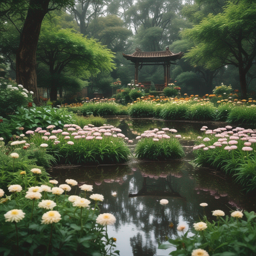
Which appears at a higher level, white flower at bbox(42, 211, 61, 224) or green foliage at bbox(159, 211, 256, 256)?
white flower at bbox(42, 211, 61, 224)

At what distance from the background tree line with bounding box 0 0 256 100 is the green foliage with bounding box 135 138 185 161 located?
555cm

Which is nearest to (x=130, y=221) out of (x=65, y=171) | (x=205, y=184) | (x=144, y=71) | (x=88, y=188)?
(x=88, y=188)

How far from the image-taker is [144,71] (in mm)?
33844

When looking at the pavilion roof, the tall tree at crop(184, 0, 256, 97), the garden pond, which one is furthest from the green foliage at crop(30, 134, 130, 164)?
the pavilion roof

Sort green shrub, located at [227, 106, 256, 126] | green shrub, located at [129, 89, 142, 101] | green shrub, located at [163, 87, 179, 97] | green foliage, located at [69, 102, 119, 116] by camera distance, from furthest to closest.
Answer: green shrub, located at [163, 87, 179, 97] → green shrub, located at [129, 89, 142, 101] → green foliage, located at [69, 102, 119, 116] → green shrub, located at [227, 106, 256, 126]

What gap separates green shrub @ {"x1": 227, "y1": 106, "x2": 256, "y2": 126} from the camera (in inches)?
353

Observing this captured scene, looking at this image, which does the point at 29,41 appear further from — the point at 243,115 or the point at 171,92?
the point at 171,92

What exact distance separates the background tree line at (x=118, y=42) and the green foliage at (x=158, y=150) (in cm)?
555

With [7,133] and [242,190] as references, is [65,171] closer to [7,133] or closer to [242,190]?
[7,133]

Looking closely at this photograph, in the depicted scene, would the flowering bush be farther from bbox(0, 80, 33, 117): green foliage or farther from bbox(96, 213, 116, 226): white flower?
bbox(0, 80, 33, 117): green foliage

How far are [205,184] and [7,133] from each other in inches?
174

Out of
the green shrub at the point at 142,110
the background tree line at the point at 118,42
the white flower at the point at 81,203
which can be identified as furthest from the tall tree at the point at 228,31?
the white flower at the point at 81,203

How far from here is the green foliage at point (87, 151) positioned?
4484 millimetres

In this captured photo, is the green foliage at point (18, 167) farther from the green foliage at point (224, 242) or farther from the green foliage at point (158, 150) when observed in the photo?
the green foliage at point (158, 150)
